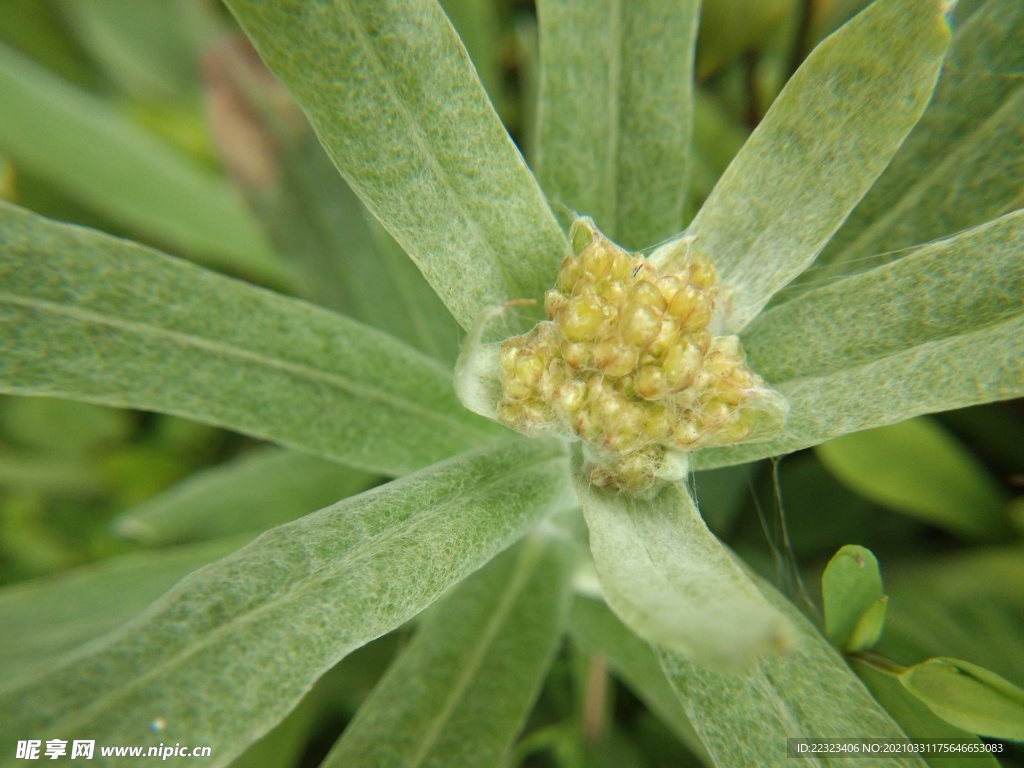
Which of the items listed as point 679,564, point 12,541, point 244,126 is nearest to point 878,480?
point 679,564

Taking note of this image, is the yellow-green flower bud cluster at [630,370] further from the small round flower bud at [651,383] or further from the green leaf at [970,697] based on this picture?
the green leaf at [970,697]

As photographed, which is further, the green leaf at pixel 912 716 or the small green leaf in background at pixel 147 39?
the small green leaf in background at pixel 147 39

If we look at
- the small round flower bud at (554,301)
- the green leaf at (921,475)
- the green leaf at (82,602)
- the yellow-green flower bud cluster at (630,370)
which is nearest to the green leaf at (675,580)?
the yellow-green flower bud cluster at (630,370)

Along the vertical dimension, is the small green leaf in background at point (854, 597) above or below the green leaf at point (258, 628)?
below

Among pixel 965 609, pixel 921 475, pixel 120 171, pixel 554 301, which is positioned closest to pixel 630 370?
pixel 554 301

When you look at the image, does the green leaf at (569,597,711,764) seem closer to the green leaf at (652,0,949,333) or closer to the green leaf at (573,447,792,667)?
the green leaf at (573,447,792,667)

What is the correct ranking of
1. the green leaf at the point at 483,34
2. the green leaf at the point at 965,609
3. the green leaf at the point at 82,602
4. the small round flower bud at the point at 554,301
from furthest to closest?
the green leaf at the point at 483,34 → the green leaf at the point at 965,609 → the green leaf at the point at 82,602 → the small round flower bud at the point at 554,301
